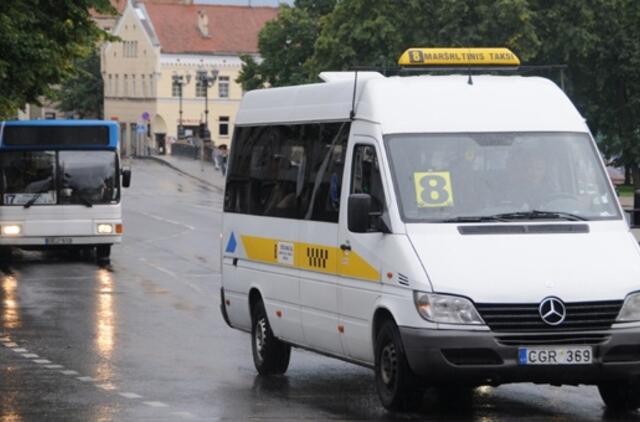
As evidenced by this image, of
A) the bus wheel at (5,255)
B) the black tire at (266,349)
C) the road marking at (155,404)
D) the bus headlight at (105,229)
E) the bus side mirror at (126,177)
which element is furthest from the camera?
the bus wheel at (5,255)

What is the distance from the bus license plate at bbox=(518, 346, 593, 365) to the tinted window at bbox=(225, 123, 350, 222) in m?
2.41

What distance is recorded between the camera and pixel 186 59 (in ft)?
451

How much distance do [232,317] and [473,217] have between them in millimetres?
4430

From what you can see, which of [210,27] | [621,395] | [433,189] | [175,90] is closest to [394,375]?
[433,189]

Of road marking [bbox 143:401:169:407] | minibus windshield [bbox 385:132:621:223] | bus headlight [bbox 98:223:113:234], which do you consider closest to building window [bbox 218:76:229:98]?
bus headlight [bbox 98:223:113:234]

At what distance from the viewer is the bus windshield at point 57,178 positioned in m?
33.2

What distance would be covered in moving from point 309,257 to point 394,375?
82.3 inches

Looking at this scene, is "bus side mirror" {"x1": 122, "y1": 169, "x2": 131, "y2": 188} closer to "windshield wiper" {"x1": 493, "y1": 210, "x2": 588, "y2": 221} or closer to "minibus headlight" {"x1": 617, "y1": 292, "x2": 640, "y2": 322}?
"windshield wiper" {"x1": 493, "y1": 210, "x2": 588, "y2": 221}

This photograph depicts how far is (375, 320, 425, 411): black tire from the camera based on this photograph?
12.4m

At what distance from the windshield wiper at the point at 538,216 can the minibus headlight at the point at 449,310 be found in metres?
0.99

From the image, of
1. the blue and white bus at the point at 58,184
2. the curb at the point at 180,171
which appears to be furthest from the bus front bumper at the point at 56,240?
the curb at the point at 180,171

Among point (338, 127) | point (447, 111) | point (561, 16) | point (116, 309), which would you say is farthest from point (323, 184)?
point (561, 16)

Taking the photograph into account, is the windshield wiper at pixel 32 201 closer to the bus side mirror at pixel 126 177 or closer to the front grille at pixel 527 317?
the bus side mirror at pixel 126 177

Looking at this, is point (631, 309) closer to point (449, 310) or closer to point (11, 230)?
point (449, 310)
